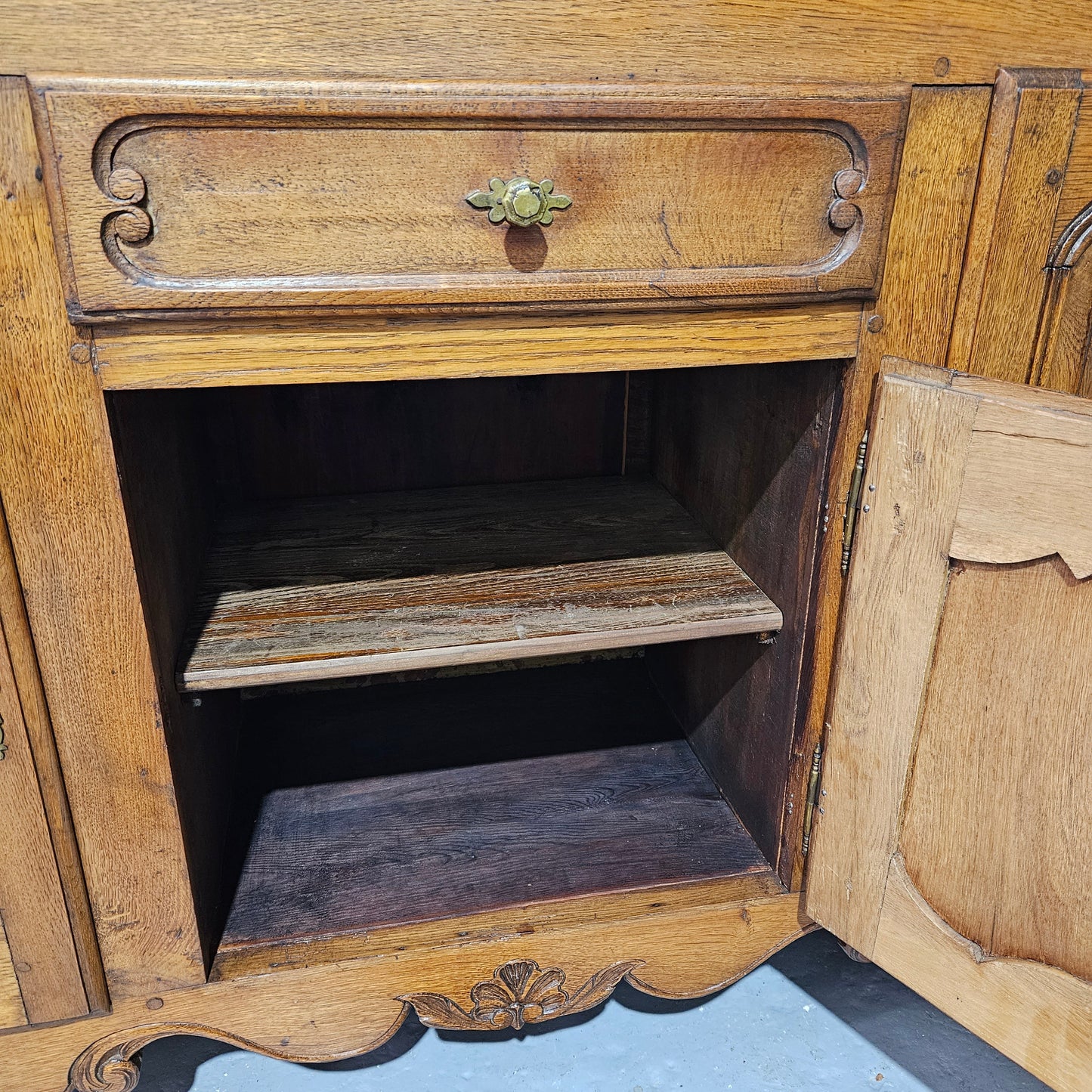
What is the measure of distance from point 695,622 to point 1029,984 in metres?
0.44

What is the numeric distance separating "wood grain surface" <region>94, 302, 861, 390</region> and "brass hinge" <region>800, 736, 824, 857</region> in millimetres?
412

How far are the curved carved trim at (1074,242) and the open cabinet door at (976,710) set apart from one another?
0.18 metres

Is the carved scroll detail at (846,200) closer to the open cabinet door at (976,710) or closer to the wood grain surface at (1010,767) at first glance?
the open cabinet door at (976,710)

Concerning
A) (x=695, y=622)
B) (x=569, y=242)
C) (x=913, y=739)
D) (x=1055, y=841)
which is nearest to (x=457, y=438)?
(x=695, y=622)

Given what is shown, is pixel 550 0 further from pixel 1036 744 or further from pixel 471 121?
pixel 1036 744

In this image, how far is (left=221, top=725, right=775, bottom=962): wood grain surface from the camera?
1015mm

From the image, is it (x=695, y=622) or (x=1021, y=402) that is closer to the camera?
(x=1021, y=402)

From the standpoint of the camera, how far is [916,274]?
78cm

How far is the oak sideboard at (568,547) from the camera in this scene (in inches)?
25.5

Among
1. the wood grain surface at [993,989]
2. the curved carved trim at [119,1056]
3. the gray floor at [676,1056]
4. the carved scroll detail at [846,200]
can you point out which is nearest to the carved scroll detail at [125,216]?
the carved scroll detail at [846,200]

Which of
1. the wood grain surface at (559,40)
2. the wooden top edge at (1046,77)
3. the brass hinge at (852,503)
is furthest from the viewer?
the brass hinge at (852,503)

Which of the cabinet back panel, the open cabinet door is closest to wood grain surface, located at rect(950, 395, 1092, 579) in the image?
the open cabinet door

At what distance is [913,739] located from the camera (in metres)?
0.82

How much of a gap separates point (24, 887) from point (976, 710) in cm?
84
